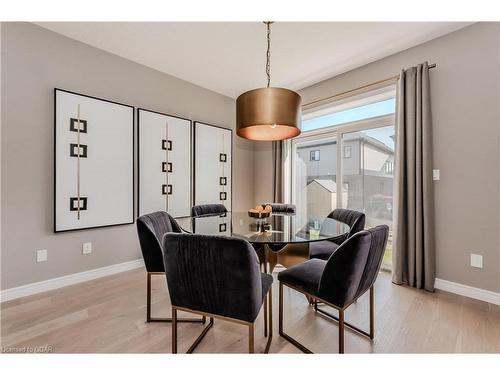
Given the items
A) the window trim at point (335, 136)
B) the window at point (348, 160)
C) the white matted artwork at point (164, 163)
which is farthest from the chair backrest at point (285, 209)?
the white matted artwork at point (164, 163)

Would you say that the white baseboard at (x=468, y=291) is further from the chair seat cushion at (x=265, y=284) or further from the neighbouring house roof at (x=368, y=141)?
the chair seat cushion at (x=265, y=284)

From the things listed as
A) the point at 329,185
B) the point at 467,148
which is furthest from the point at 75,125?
the point at 467,148

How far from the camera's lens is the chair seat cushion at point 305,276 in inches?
61.4

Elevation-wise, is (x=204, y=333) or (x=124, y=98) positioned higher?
(x=124, y=98)

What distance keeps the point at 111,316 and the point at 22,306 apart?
0.86m

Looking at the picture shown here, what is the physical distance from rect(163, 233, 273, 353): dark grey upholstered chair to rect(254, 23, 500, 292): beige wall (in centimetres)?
226

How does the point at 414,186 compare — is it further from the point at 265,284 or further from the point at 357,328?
the point at 265,284

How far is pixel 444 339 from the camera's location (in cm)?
168

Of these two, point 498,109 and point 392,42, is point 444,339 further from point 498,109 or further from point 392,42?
point 392,42

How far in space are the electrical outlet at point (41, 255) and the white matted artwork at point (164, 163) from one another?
3.27 ft

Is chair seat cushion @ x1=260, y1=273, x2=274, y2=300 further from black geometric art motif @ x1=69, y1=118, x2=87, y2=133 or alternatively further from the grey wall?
black geometric art motif @ x1=69, y1=118, x2=87, y2=133
